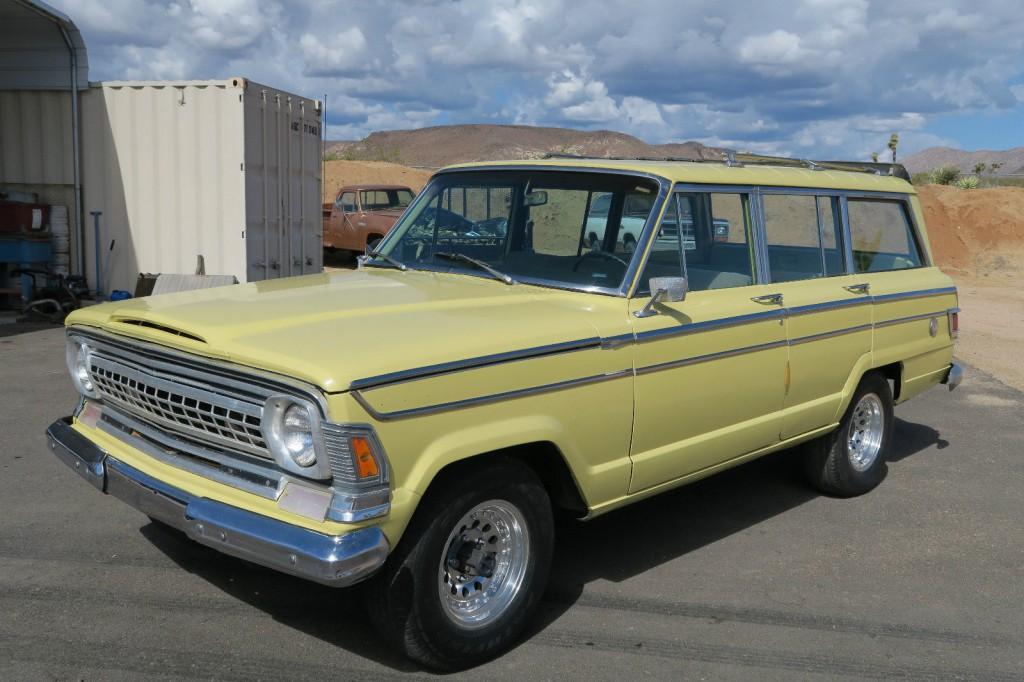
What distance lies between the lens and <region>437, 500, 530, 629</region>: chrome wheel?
3727mm

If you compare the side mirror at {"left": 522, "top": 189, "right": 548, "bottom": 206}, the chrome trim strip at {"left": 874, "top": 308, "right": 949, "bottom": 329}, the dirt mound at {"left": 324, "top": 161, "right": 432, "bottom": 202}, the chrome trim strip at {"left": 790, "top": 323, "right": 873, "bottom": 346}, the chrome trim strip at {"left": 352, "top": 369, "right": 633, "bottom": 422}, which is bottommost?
the chrome trim strip at {"left": 352, "top": 369, "right": 633, "bottom": 422}

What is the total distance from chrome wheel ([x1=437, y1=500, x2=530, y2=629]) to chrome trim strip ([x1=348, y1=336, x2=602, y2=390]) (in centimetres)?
55

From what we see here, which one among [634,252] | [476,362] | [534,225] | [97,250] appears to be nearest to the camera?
[476,362]

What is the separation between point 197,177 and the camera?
12.4m

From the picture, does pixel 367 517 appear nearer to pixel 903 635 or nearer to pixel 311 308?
pixel 311 308

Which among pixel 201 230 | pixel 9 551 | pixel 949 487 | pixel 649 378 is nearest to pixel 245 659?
pixel 9 551

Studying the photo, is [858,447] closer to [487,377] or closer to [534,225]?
[534,225]

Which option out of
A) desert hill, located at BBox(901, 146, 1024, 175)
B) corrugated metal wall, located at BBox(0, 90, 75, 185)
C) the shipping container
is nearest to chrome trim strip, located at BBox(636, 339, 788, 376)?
the shipping container

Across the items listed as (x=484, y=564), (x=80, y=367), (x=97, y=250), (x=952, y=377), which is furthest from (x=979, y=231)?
(x=80, y=367)

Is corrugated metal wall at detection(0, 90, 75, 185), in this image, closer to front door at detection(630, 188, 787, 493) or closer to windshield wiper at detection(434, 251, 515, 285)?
windshield wiper at detection(434, 251, 515, 285)

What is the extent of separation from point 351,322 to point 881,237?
13.1 feet

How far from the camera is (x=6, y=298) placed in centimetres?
1238

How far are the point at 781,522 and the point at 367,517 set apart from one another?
10.7 feet

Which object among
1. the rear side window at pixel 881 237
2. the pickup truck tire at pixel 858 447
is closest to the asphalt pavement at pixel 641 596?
the pickup truck tire at pixel 858 447
